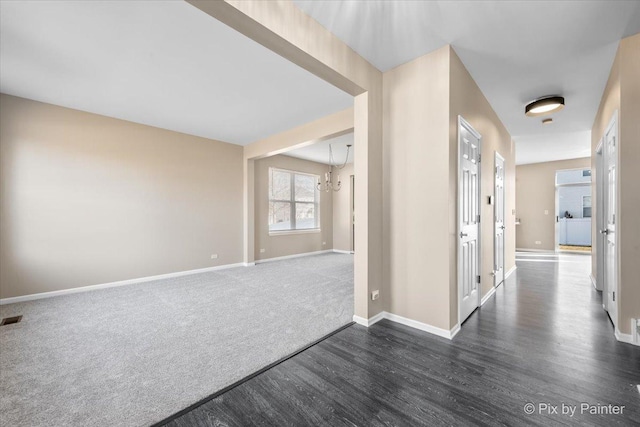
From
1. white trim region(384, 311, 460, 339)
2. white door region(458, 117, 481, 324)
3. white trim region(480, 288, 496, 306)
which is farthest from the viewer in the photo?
white trim region(480, 288, 496, 306)

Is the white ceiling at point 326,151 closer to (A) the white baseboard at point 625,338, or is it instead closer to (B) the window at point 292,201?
(B) the window at point 292,201

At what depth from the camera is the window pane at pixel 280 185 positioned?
6828 mm

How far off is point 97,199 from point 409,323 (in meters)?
4.91

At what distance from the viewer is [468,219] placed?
292 centimetres

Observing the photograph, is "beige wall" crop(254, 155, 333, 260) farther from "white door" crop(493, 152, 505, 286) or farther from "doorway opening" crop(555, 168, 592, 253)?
"doorway opening" crop(555, 168, 592, 253)

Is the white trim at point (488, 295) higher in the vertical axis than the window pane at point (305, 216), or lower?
lower

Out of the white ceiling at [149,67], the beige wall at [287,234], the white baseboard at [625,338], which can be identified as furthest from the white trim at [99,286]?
the white baseboard at [625,338]

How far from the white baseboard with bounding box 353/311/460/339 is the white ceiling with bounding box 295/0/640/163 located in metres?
2.66

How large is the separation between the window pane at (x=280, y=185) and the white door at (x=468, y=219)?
4.80 meters

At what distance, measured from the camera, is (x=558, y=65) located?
109 inches

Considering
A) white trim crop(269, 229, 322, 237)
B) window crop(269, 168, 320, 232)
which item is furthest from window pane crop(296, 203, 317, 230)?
white trim crop(269, 229, 322, 237)

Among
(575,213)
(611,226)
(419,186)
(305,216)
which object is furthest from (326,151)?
(575,213)

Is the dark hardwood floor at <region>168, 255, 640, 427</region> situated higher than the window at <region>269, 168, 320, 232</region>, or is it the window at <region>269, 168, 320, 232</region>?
the window at <region>269, 168, 320, 232</region>

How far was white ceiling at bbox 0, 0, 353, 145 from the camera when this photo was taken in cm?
214
